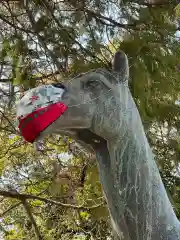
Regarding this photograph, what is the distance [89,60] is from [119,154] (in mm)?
810

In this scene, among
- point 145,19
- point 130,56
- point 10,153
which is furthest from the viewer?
point 10,153

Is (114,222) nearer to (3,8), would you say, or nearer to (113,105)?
(113,105)

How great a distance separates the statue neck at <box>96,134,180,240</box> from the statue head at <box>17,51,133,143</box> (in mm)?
59

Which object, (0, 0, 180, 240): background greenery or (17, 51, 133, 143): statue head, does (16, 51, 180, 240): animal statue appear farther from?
(0, 0, 180, 240): background greenery

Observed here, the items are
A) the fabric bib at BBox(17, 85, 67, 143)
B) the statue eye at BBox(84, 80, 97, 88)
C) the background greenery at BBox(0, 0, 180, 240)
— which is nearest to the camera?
the fabric bib at BBox(17, 85, 67, 143)

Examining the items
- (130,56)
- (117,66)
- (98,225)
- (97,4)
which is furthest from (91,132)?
(98,225)

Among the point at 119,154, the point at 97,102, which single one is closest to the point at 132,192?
the point at 119,154

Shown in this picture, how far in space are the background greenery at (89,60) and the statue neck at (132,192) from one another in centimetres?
48

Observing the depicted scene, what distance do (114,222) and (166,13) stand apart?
125 centimetres

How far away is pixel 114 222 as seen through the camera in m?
1.30

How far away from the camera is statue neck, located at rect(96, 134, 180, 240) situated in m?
1.28

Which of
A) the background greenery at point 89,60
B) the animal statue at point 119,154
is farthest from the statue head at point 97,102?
the background greenery at point 89,60

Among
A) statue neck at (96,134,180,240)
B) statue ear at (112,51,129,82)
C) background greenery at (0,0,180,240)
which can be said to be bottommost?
statue neck at (96,134,180,240)

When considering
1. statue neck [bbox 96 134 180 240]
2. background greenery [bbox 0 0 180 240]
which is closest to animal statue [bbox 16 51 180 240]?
statue neck [bbox 96 134 180 240]
